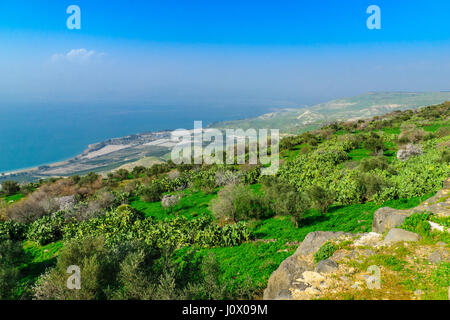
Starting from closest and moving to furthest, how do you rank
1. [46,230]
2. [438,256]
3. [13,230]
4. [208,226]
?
[438,256]
[208,226]
[46,230]
[13,230]

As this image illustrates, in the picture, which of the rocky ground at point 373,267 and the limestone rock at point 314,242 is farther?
the limestone rock at point 314,242

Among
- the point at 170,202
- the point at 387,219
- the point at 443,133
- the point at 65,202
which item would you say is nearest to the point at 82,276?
the point at 387,219

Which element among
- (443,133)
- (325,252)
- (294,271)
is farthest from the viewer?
(443,133)

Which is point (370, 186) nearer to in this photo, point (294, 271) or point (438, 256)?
point (438, 256)

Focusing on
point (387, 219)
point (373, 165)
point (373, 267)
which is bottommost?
point (373, 267)

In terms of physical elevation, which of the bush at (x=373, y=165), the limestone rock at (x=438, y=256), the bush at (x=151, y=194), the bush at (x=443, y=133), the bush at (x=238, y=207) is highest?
the bush at (x=443, y=133)

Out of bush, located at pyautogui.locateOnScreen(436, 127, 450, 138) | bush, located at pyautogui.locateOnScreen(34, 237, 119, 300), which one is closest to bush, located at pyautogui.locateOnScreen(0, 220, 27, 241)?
bush, located at pyautogui.locateOnScreen(34, 237, 119, 300)

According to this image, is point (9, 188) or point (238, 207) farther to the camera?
point (9, 188)

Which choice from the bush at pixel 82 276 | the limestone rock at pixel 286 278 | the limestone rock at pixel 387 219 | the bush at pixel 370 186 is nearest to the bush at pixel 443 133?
the bush at pixel 370 186

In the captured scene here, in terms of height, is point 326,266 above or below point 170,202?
above

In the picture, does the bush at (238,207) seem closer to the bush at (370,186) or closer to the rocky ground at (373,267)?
the bush at (370,186)

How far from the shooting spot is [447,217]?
361 inches

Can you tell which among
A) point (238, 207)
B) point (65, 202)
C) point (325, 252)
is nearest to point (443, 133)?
point (238, 207)

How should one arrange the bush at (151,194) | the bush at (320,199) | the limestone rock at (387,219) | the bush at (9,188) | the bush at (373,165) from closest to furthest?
the limestone rock at (387,219), the bush at (320,199), the bush at (373,165), the bush at (151,194), the bush at (9,188)
